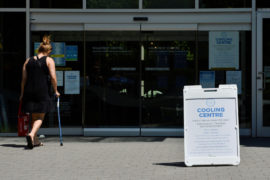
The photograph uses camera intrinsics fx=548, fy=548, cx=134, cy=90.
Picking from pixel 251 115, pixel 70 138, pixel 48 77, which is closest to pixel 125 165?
pixel 48 77

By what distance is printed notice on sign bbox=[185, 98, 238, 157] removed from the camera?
7770mm

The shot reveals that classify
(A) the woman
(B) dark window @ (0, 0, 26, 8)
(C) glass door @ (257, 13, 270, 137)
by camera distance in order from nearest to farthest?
1. (A) the woman
2. (C) glass door @ (257, 13, 270, 137)
3. (B) dark window @ (0, 0, 26, 8)

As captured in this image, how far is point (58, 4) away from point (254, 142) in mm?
5078

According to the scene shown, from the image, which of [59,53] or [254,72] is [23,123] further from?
[254,72]

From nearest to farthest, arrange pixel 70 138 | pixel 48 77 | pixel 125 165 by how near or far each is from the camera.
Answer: pixel 125 165 → pixel 48 77 → pixel 70 138

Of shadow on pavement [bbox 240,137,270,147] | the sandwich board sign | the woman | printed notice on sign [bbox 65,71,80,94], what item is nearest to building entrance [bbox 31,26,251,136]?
printed notice on sign [bbox 65,71,80,94]

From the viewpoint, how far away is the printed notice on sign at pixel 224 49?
1177 cm

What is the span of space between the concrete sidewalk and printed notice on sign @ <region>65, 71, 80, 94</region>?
131cm

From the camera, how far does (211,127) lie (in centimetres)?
782

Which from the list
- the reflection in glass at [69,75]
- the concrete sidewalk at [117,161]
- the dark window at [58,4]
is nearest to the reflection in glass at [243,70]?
the concrete sidewalk at [117,161]

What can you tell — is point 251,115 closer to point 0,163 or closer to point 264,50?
point 264,50

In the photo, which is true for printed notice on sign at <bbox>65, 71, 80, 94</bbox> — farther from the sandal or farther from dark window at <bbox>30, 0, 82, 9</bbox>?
the sandal

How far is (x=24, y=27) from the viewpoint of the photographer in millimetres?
11836

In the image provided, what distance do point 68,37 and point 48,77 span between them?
205cm
